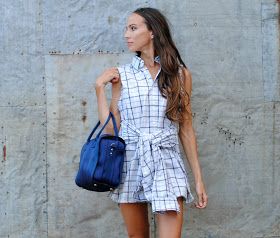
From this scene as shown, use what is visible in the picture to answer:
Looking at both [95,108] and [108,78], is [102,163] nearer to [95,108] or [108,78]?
[108,78]

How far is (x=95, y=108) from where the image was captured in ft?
15.4

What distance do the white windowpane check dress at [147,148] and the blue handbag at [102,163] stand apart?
0.11 m

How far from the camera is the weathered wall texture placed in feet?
15.1

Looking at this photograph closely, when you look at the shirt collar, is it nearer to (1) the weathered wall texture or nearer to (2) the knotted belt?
(2) the knotted belt

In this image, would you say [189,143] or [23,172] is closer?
[189,143]

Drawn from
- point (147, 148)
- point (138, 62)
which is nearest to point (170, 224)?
point (147, 148)

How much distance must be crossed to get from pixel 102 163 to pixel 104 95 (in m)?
0.44

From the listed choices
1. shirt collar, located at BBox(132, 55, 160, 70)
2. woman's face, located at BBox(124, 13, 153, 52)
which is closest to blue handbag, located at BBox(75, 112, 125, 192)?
shirt collar, located at BBox(132, 55, 160, 70)

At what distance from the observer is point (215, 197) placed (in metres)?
4.85

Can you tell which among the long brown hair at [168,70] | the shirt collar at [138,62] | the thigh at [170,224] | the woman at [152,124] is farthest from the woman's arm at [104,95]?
the thigh at [170,224]

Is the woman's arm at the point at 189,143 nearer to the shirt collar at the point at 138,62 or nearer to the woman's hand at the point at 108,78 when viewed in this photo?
the shirt collar at the point at 138,62

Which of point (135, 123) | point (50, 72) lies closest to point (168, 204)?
point (135, 123)

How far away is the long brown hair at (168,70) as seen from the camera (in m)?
3.71

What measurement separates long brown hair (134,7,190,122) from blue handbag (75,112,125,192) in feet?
1.25
